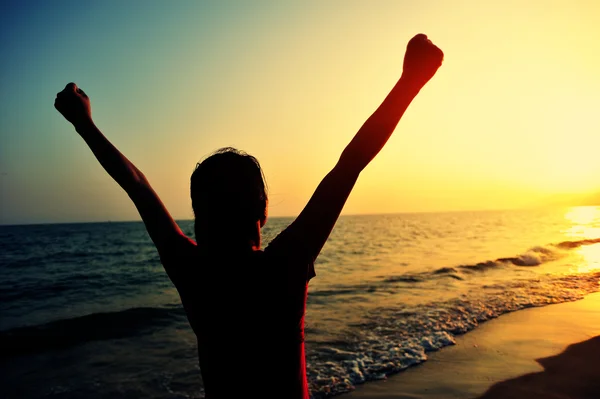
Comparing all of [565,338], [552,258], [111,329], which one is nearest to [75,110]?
[565,338]

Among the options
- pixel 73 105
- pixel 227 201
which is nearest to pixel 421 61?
pixel 227 201

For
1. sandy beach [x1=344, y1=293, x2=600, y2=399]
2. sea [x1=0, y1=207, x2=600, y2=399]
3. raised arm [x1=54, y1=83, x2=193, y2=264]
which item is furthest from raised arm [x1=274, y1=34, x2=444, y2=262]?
sandy beach [x1=344, y1=293, x2=600, y2=399]

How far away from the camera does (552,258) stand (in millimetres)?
23266

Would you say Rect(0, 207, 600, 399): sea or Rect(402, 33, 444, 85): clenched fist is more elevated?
Rect(402, 33, 444, 85): clenched fist

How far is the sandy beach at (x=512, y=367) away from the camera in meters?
5.99

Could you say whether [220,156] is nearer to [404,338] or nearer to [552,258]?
[404,338]

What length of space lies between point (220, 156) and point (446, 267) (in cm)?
2101

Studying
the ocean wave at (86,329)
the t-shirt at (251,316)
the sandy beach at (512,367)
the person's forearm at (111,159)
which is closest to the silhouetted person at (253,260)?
the t-shirt at (251,316)

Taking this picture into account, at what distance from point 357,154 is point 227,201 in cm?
41

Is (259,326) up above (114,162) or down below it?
below

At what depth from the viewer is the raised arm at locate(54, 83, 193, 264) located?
144cm

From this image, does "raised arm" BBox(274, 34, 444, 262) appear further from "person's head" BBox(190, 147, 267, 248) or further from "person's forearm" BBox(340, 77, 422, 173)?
"person's head" BBox(190, 147, 267, 248)

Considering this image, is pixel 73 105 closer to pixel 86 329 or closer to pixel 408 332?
pixel 408 332

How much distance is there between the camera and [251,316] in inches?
48.8
